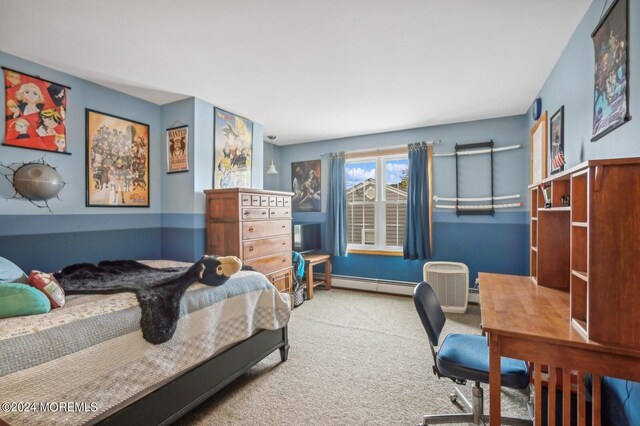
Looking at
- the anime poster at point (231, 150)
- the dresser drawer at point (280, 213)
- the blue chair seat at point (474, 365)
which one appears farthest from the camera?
the dresser drawer at point (280, 213)

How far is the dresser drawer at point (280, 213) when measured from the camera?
371 cm

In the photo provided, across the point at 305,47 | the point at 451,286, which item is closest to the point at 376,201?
the point at 451,286

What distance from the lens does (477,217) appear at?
4.09 metres

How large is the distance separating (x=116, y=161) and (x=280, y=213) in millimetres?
1904

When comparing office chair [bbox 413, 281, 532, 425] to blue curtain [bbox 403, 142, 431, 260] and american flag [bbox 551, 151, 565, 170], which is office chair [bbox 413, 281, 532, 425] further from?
blue curtain [bbox 403, 142, 431, 260]

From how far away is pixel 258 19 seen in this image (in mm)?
1951

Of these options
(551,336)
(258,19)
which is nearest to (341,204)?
(258,19)

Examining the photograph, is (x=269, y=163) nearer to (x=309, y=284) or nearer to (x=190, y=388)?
(x=309, y=284)

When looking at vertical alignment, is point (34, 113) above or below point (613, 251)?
above

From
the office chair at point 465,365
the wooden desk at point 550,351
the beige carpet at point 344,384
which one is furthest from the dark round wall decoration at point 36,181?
the wooden desk at point 550,351

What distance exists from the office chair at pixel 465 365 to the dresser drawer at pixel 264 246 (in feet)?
6.54

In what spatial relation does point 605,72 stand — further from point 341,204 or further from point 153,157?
point 153,157

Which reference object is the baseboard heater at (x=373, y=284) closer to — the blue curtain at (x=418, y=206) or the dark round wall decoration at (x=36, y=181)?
the blue curtain at (x=418, y=206)

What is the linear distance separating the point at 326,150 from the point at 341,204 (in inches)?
40.5
